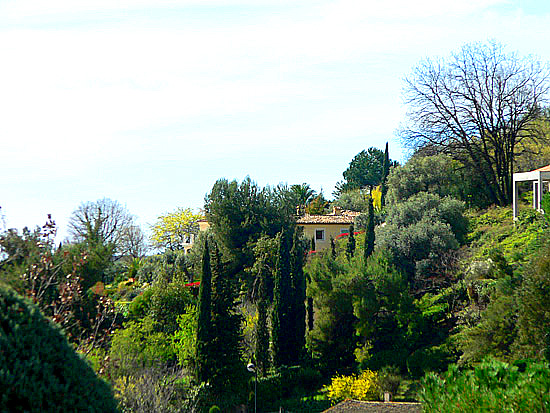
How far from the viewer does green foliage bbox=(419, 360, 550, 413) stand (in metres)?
9.19

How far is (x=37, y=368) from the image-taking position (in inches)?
160

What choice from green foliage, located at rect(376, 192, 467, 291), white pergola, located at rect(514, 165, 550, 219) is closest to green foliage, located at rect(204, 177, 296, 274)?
green foliage, located at rect(376, 192, 467, 291)

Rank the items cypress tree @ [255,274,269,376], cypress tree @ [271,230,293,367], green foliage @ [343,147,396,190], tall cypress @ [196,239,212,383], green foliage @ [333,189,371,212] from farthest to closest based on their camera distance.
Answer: green foliage @ [343,147,396,190], green foliage @ [333,189,371,212], cypress tree @ [271,230,293,367], cypress tree @ [255,274,269,376], tall cypress @ [196,239,212,383]

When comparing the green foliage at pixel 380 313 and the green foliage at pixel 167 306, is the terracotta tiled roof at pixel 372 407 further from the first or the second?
the green foliage at pixel 167 306

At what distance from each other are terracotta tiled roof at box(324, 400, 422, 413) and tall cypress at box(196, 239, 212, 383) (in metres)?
5.82

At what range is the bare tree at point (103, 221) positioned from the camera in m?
56.4

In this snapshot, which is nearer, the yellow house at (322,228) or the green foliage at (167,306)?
the green foliage at (167,306)

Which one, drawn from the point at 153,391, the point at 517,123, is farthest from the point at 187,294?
the point at 517,123

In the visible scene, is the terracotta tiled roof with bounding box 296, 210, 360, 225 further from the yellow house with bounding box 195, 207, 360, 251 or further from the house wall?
the house wall

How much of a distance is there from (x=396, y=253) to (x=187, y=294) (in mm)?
11308

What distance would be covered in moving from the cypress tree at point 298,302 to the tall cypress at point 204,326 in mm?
5692

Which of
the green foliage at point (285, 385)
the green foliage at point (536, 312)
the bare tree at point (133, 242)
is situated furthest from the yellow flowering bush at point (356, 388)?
the bare tree at point (133, 242)

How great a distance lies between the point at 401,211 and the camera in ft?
113

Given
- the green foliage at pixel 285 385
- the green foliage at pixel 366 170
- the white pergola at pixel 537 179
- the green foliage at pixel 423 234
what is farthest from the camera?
the green foliage at pixel 366 170
